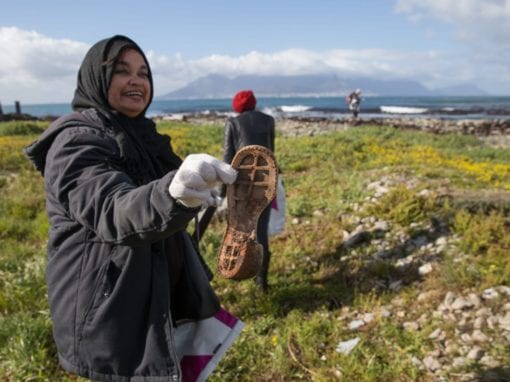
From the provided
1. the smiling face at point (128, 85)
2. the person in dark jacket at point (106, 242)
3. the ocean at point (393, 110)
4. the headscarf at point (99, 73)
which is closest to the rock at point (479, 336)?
the person in dark jacket at point (106, 242)

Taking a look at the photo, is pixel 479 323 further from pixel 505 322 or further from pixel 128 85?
pixel 128 85

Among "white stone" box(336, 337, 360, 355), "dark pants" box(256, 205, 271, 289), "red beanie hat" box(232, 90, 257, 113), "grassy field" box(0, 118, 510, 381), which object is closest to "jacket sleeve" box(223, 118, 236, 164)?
"red beanie hat" box(232, 90, 257, 113)

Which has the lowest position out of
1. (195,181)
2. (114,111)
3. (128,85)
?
(195,181)

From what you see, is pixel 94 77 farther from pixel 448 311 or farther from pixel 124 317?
pixel 448 311

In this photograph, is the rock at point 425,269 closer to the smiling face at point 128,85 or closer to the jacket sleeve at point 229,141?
the jacket sleeve at point 229,141

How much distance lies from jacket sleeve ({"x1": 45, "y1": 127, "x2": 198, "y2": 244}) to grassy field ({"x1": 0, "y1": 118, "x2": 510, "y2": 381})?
2501 millimetres

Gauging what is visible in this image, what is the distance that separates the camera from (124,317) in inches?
74.4

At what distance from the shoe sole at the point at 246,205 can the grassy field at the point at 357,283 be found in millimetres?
2108

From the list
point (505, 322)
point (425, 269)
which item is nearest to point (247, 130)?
point (425, 269)

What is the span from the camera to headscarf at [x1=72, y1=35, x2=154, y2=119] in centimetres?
198

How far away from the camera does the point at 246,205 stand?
1.71 m

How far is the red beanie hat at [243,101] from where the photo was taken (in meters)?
5.23

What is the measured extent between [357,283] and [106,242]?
412cm

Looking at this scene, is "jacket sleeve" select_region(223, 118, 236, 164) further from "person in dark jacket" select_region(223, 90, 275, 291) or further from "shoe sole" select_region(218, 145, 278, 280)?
"shoe sole" select_region(218, 145, 278, 280)
